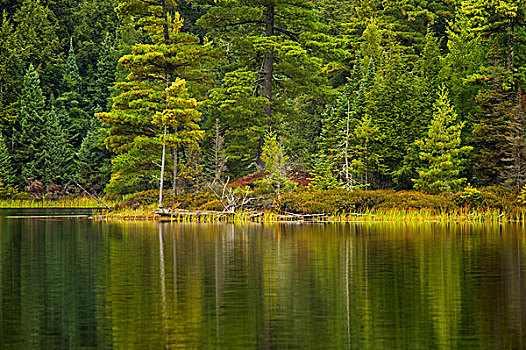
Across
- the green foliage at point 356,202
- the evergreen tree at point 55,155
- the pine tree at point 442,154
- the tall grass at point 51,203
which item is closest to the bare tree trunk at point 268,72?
the green foliage at point 356,202

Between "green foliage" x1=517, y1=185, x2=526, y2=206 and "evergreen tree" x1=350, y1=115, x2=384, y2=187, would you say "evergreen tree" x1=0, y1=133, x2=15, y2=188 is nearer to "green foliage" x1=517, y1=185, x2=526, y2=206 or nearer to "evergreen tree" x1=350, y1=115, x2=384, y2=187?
"evergreen tree" x1=350, y1=115, x2=384, y2=187

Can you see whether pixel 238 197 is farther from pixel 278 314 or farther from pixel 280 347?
pixel 280 347

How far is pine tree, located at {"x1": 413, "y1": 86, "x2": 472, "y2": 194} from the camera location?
45.9 m

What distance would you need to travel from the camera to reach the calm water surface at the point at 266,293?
43.2 feet

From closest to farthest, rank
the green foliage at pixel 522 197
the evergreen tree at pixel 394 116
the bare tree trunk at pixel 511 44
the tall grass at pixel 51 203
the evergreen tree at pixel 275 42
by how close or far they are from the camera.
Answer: the green foliage at pixel 522 197
the bare tree trunk at pixel 511 44
the evergreen tree at pixel 394 116
the evergreen tree at pixel 275 42
the tall grass at pixel 51 203

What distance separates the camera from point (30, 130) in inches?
2965

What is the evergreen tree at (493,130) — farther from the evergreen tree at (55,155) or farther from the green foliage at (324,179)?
the evergreen tree at (55,155)

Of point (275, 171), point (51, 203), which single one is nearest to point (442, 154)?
point (275, 171)

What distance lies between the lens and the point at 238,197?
148 feet

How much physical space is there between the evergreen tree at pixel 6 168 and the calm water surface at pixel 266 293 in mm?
41779

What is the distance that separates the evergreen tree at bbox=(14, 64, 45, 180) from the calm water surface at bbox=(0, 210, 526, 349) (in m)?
44.9

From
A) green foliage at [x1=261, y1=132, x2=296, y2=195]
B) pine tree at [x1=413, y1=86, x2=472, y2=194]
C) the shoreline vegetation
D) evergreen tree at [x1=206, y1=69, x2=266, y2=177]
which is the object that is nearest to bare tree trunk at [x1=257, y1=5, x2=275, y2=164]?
evergreen tree at [x1=206, y1=69, x2=266, y2=177]

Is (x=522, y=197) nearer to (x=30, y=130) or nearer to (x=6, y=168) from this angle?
(x=6, y=168)

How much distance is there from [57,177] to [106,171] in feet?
14.5
